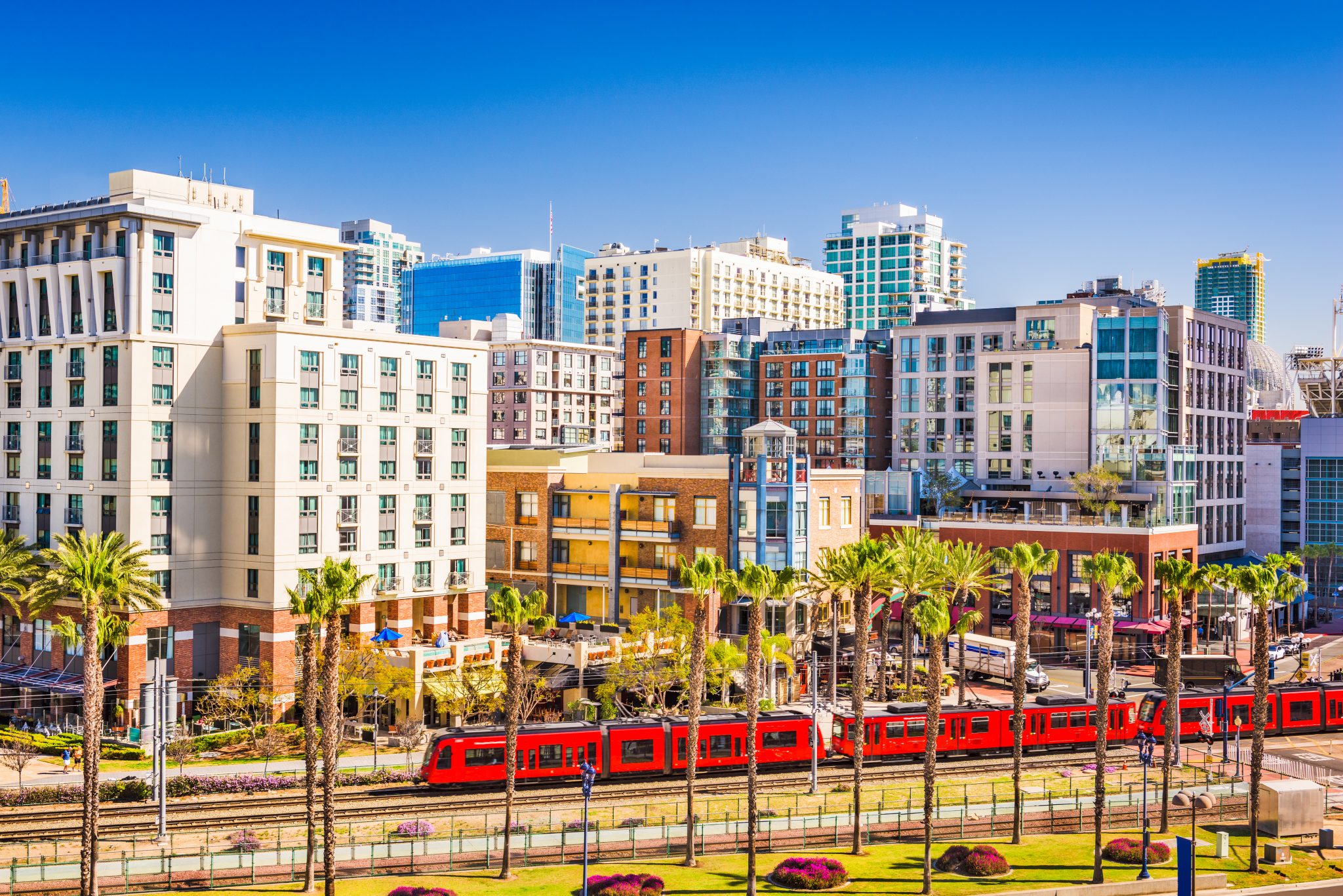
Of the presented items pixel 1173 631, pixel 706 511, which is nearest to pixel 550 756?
pixel 1173 631

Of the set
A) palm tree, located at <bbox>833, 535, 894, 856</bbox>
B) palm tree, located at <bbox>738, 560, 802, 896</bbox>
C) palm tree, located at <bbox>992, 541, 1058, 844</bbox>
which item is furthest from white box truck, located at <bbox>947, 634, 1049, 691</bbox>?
palm tree, located at <bbox>738, 560, 802, 896</bbox>

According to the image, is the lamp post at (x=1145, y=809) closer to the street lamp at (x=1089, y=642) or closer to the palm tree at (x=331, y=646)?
the street lamp at (x=1089, y=642)

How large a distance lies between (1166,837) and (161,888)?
1717 inches

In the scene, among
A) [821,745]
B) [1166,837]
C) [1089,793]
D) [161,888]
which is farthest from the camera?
[821,745]

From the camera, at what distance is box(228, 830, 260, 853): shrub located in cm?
5474

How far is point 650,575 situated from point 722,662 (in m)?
19.8

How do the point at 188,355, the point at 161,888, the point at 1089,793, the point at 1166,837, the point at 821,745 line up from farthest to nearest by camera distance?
the point at 188,355 < the point at 821,745 < the point at 1089,793 < the point at 1166,837 < the point at 161,888

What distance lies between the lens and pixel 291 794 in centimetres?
6538

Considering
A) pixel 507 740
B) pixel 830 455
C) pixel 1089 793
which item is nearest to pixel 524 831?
pixel 507 740

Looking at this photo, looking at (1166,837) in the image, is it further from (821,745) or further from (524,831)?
(524,831)

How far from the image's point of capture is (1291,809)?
205ft

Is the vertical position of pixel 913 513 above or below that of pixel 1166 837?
above

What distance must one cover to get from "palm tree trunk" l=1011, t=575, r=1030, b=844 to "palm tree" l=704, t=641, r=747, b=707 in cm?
1774

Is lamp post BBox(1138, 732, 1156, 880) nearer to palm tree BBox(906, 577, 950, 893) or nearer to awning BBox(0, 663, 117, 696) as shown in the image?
palm tree BBox(906, 577, 950, 893)
